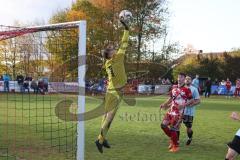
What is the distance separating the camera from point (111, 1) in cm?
5303

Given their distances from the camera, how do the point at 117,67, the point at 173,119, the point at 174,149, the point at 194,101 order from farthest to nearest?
1. the point at 194,101
2. the point at 173,119
3. the point at 174,149
4. the point at 117,67

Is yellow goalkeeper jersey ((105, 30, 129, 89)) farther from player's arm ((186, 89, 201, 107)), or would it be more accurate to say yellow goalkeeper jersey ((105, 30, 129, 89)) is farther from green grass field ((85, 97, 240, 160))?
player's arm ((186, 89, 201, 107))

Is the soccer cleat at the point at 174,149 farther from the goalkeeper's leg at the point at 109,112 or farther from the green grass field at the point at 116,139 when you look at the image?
the goalkeeper's leg at the point at 109,112

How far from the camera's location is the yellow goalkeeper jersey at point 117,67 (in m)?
8.87

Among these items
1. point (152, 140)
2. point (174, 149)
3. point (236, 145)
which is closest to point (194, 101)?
point (174, 149)

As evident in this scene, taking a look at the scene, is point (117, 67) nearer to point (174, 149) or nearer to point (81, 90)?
point (81, 90)

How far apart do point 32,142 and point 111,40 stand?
39.7 m

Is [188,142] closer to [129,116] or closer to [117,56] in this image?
[117,56]

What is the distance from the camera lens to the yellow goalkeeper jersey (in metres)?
8.87

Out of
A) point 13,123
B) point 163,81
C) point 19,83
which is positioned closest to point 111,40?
point 163,81

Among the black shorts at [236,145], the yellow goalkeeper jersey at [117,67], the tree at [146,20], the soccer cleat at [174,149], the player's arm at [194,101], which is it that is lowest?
the soccer cleat at [174,149]

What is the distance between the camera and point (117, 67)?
902cm

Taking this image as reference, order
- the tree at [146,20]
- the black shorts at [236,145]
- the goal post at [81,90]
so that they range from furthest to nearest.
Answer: the tree at [146,20]
the goal post at [81,90]
the black shorts at [236,145]

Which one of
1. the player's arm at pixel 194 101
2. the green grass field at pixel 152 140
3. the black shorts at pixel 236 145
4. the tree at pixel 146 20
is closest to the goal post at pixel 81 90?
the green grass field at pixel 152 140
